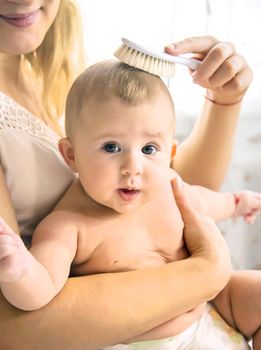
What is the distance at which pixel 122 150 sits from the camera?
0.92 metres

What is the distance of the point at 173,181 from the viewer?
104 centimetres

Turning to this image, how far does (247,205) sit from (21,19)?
576 millimetres

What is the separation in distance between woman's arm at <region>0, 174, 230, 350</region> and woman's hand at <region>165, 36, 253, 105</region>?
328mm

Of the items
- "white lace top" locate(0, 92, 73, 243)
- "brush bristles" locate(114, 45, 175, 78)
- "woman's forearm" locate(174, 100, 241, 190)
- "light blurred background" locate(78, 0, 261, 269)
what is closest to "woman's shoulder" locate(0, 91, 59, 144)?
"white lace top" locate(0, 92, 73, 243)

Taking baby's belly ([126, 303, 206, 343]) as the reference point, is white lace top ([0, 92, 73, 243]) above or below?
above

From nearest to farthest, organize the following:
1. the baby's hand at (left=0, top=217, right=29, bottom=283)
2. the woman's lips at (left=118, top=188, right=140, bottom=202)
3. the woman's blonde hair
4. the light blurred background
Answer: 1. the baby's hand at (left=0, top=217, right=29, bottom=283)
2. the woman's lips at (left=118, top=188, right=140, bottom=202)
3. the woman's blonde hair
4. the light blurred background

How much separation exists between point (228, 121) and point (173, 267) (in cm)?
45

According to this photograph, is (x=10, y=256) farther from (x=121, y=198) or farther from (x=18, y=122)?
(x=18, y=122)

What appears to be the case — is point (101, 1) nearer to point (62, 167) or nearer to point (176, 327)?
point (62, 167)

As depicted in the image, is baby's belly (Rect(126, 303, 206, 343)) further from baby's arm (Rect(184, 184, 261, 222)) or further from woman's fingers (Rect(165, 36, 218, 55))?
woman's fingers (Rect(165, 36, 218, 55))

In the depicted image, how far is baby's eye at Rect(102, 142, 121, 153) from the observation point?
920mm

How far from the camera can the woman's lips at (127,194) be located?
0.92 metres

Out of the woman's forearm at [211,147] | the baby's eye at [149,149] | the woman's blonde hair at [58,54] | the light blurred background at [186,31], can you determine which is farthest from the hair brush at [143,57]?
the light blurred background at [186,31]

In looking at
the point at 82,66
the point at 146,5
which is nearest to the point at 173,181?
the point at 82,66
